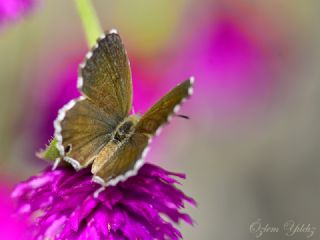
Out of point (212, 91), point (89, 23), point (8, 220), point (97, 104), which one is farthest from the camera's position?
point (212, 91)

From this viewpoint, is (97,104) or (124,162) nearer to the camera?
(124,162)

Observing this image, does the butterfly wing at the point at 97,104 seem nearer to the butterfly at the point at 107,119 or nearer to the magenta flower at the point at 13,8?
the butterfly at the point at 107,119

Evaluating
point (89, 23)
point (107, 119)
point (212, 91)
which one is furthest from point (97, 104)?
point (212, 91)

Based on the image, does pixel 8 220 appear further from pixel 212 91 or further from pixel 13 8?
pixel 212 91

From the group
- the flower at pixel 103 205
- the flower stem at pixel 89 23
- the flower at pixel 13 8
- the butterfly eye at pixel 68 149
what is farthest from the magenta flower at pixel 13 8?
the butterfly eye at pixel 68 149

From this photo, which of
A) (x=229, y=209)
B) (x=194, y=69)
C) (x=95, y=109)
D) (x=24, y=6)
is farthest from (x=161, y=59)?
(x=95, y=109)

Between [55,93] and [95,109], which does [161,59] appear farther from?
[95,109]

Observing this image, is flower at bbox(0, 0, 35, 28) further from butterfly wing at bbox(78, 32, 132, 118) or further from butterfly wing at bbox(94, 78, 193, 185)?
butterfly wing at bbox(94, 78, 193, 185)
